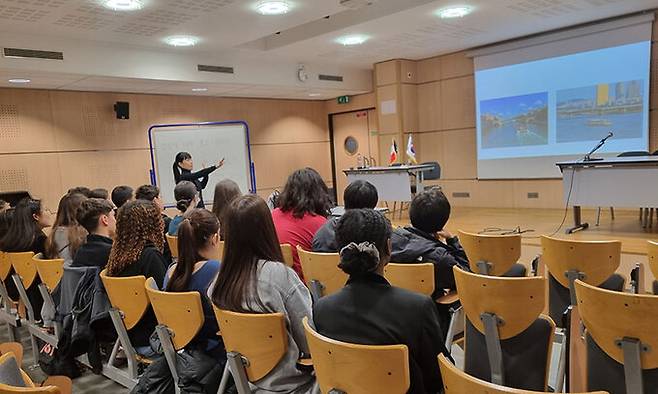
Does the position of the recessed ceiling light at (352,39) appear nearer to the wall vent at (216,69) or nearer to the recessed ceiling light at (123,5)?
the wall vent at (216,69)

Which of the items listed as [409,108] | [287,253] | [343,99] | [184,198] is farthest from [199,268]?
[343,99]

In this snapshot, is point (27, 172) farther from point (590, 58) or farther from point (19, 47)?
point (590, 58)

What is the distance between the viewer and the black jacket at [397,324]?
4.83ft

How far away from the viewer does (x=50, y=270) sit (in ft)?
10.2

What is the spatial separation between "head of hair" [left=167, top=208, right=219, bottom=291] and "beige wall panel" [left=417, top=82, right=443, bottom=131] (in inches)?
304

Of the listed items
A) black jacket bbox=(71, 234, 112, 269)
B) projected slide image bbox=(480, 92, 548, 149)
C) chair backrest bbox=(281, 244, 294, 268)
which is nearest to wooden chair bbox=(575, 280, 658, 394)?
chair backrest bbox=(281, 244, 294, 268)

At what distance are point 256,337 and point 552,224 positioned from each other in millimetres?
5747

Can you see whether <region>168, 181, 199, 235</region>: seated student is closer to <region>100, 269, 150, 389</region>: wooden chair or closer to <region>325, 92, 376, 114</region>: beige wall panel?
<region>100, 269, 150, 389</region>: wooden chair

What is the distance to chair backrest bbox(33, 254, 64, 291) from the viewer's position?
3.08m

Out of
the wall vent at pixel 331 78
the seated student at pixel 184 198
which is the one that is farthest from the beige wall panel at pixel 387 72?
the seated student at pixel 184 198

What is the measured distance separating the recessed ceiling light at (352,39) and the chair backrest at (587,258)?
16.5 ft

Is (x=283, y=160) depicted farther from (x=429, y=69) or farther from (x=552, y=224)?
(x=552, y=224)

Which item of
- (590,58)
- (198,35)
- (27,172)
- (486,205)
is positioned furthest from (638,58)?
(27,172)

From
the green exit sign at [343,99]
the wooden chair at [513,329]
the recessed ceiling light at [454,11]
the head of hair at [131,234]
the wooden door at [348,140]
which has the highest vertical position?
the recessed ceiling light at [454,11]
